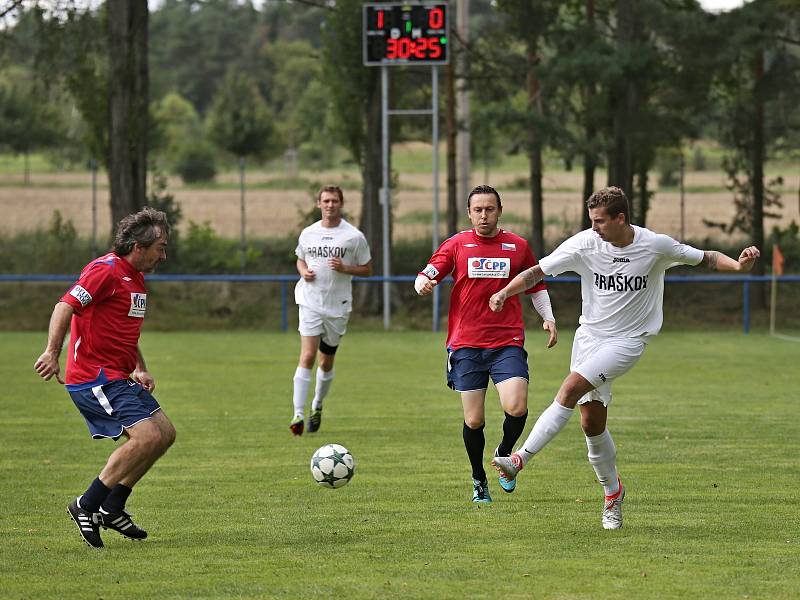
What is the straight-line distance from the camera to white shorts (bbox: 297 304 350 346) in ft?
40.6

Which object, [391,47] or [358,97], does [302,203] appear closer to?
[358,97]

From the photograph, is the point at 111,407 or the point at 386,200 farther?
the point at 386,200

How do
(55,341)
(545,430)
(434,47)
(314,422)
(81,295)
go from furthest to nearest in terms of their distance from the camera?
(434,47) → (314,422) → (545,430) → (81,295) → (55,341)

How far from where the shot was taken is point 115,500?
711cm

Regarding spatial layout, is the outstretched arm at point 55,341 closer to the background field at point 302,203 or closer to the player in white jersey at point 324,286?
the player in white jersey at point 324,286

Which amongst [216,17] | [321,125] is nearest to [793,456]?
[321,125]

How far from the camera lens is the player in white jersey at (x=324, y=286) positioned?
12266mm

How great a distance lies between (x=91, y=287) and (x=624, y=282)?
277 cm

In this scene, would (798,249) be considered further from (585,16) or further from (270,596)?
(270,596)

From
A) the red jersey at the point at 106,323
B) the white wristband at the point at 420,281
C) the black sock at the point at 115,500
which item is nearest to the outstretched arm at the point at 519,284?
the white wristband at the point at 420,281

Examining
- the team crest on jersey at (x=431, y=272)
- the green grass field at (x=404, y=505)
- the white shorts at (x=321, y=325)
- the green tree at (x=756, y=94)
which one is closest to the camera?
the green grass field at (x=404, y=505)

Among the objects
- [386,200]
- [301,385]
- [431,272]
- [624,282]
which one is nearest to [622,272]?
[624,282]

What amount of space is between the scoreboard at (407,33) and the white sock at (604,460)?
53.4 feet

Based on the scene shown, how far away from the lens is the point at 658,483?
9078 mm
